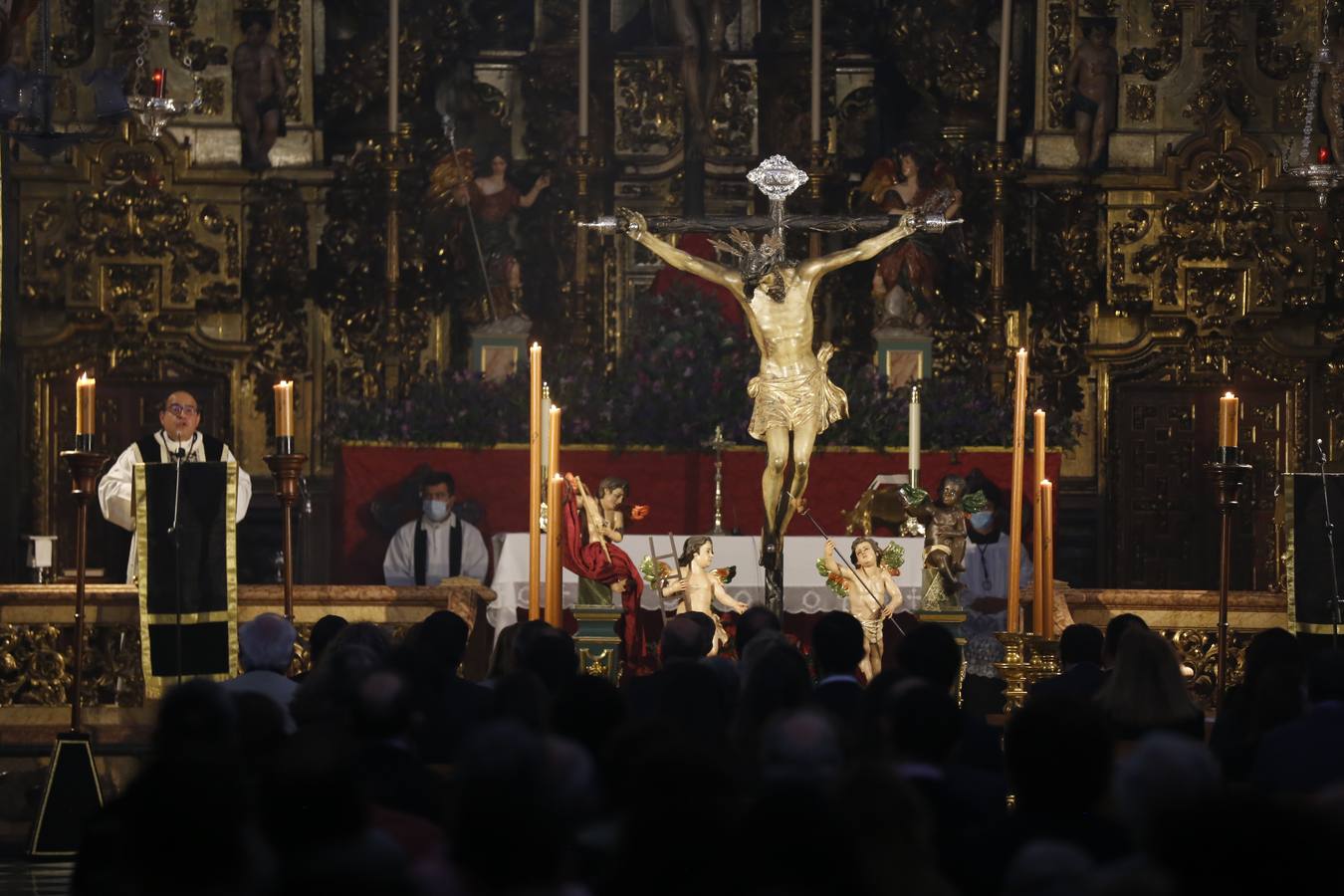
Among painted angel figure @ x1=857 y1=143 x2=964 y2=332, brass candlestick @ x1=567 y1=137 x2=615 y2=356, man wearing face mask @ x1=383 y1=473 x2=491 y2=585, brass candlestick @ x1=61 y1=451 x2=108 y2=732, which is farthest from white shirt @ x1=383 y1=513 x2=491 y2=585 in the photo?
painted angel figure @ x1=857 y1=143 x2=964 y2=332

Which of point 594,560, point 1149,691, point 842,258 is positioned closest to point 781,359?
point 842,258

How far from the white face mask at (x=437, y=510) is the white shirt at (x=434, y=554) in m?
0.03

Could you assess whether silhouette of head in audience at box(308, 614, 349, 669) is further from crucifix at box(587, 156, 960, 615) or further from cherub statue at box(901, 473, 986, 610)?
crucifix at box(587, 156, 960, 615)

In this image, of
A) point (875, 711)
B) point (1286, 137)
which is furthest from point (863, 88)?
point (875, 711)

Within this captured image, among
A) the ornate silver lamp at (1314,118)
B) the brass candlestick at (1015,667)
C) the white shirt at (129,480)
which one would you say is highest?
the ornate silver lamp at (1314,118)

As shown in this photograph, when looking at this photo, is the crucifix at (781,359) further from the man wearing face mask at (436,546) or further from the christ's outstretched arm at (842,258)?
the man wearing face mask at (436,546)

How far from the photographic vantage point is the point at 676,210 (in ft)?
58.4

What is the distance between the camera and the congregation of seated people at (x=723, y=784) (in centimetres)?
414

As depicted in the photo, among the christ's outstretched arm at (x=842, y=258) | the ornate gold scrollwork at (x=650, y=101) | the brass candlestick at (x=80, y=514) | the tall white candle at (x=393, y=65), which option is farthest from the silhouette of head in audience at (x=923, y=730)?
the ornate gold scrollwork at (x=650, y=101)

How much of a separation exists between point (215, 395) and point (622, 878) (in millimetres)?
13696

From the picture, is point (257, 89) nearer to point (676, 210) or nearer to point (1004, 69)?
point (676, 210)

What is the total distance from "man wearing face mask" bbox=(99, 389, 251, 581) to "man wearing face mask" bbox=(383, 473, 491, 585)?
1.50m

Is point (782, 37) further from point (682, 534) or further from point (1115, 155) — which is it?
point (682, 534)

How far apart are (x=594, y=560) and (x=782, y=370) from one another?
4.74 ft
